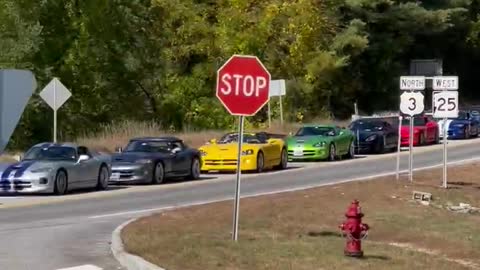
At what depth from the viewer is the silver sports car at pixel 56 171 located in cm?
2717

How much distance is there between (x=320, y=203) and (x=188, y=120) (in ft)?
128

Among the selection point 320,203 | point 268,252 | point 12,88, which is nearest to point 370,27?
point 320,203

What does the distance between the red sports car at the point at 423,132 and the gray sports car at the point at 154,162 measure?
17555 millimetres

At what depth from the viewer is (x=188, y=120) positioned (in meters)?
63.0

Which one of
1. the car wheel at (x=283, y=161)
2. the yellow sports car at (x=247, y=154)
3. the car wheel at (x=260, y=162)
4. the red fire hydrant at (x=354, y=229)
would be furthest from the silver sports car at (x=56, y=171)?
the red fire hydrant at (x=354, y=229)

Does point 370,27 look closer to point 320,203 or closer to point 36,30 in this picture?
point 36,30

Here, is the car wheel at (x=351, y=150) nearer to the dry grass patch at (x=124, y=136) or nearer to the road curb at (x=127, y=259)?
the dry grass patch at (x=124, y=136)

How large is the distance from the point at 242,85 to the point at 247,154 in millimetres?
20412

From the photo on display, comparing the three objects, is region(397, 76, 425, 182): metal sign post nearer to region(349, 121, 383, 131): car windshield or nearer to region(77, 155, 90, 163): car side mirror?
region(77, 155, 90, 163): car side mirror

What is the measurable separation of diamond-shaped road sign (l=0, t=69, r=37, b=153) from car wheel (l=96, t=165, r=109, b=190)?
2021 cm

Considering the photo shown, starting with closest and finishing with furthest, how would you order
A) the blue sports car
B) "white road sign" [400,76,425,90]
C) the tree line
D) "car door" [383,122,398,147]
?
1. "white road sign" [400,76,425,90]
2. "car door" [383,122,398,147]
3. the tree line
4. the blue sports car

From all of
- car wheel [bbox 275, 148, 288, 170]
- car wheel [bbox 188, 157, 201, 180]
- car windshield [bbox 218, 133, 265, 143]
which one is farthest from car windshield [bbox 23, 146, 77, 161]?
car wheel [bbox 275, 148, 288, 170]

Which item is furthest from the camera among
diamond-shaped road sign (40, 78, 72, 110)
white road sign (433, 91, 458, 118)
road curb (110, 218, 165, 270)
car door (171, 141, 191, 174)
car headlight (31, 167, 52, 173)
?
diamond-shaped road sign (40, 78, 72, 110)

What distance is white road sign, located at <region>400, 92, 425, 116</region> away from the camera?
1168 inches
